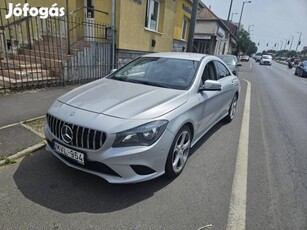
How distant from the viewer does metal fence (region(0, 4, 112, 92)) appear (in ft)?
22.5

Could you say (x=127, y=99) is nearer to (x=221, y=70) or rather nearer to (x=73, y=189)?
(x=73, y=189)

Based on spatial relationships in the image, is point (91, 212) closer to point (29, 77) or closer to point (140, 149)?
point (140, 149)

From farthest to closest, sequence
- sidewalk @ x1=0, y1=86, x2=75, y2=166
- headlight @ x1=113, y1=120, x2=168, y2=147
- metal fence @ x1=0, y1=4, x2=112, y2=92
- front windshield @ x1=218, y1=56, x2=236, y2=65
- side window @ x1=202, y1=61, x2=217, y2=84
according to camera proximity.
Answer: front windshield @ x1=218, y1=56, x2=236, y2=65, metal fence @ x1=0, y1=4, x2=112, y2=92, side window @ x1=202, y1=61, x2=217, y2=84, sidewalk @ x1=0, y1=86, x2=75, y2=166, headlight @ x1=113, y1=120, x2=168, y2=147

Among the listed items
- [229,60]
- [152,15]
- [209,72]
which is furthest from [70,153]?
[229,60]

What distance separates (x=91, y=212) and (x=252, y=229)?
5.40 feet

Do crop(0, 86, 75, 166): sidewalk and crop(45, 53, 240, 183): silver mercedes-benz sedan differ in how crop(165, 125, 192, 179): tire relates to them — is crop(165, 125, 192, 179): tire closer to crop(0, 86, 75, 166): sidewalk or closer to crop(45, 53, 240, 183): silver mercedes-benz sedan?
crop(45, 53, 240, 183): silver mercedes-benz sedan

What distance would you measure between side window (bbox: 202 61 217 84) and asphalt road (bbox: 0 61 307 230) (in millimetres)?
1229

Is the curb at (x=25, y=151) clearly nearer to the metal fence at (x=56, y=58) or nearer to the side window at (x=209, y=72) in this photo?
the side window at (x=209, y=72)

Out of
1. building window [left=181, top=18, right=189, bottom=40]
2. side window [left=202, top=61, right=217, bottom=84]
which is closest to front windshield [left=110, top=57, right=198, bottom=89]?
side window [left=202, top=61, right=217, bottom=84]

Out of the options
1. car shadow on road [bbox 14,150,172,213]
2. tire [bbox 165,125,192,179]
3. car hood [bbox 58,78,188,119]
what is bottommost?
car shadow on road [bbox 14,150,172,213]

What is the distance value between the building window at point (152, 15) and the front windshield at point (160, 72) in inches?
318

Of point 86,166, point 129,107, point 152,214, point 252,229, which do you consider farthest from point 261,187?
point 86,166

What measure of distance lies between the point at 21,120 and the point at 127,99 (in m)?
2.68

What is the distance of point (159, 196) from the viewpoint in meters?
2.91
